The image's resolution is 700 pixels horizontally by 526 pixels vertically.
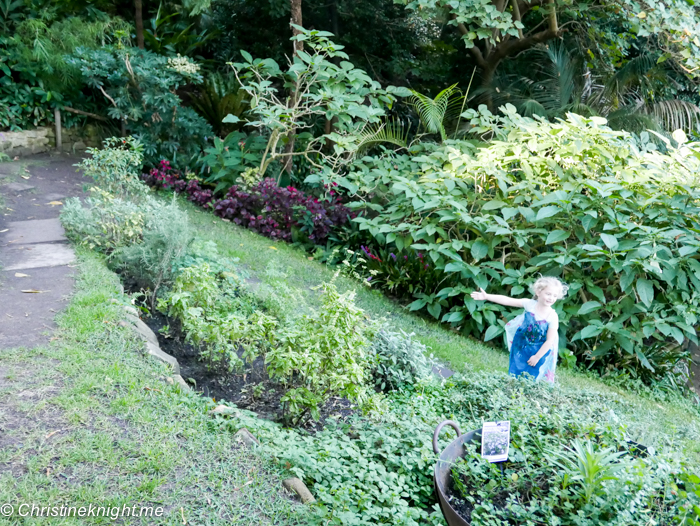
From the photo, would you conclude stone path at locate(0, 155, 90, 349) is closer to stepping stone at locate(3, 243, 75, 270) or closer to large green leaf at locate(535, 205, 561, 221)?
stepping stone at locate(3, 243, 75, 270)

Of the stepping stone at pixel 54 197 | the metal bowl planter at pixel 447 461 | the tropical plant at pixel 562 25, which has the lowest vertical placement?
the stepping stone at pixel 54 197

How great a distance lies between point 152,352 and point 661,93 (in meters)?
9.28

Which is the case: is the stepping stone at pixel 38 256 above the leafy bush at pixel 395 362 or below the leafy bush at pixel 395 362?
above

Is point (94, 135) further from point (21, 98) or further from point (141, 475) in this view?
point (141, 475)

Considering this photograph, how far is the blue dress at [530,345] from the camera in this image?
4082 millimetres

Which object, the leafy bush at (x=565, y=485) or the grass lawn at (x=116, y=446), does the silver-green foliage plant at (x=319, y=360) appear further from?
the leafy bush at (x=565, y=485)

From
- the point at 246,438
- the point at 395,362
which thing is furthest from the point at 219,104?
the point at 246,438

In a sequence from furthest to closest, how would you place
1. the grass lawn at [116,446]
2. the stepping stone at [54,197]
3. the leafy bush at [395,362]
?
the stepping stone at [54,197] → the leafy bush at [395,362] → the grass lawn at [116,446]

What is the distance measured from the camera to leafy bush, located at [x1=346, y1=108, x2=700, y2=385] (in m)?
5.25

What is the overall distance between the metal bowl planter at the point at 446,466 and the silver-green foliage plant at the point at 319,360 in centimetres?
75

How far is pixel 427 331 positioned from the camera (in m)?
5.54

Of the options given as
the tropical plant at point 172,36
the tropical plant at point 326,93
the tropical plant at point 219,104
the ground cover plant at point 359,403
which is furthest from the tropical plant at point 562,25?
the ground cover plant at point 359,403

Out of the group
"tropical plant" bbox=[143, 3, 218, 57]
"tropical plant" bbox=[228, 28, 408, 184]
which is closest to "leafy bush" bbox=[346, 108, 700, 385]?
"tropical plant" bbox=[228, 28, 408, 184]

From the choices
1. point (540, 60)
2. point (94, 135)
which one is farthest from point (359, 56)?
point (94, 135)
